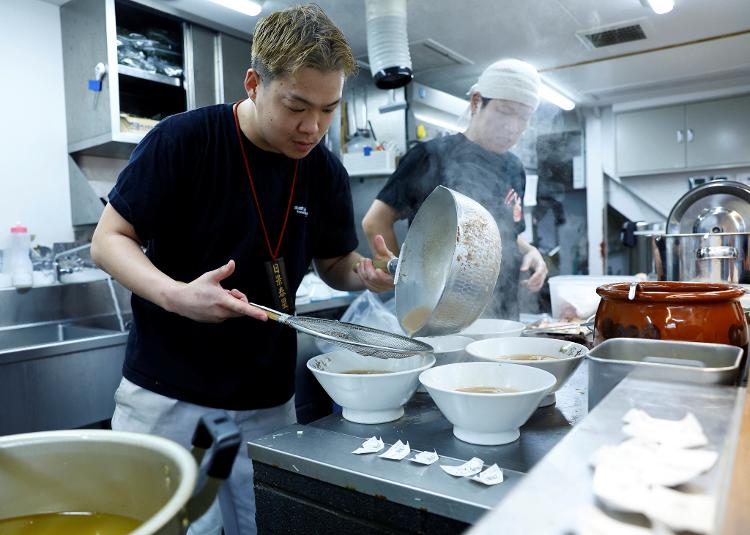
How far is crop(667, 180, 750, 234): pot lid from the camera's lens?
1933 millimetres

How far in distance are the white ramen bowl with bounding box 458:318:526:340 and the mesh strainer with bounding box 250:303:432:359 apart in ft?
0.81

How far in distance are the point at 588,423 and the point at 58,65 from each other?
3524 millimetres

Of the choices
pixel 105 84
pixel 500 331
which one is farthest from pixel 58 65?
pixel 500 331

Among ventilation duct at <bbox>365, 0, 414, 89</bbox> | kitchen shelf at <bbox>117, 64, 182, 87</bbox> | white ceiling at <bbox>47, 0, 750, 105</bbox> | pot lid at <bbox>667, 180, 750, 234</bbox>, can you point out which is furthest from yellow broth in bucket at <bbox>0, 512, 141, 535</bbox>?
white ceiling at <bbox>47, 0, 750, 105</bbox>

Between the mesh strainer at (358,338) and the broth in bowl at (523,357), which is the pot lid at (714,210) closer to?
the broth in bowl at (523,357)

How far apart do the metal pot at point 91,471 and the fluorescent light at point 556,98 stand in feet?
17.1

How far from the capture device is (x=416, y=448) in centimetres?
87

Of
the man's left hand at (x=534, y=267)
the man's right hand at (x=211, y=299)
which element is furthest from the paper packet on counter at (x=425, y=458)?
the man's left hand at (x=534, y=267)

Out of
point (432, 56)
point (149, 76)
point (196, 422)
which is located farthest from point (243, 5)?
point (196, 422)

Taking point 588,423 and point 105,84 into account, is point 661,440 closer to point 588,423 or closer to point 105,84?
point 588,423

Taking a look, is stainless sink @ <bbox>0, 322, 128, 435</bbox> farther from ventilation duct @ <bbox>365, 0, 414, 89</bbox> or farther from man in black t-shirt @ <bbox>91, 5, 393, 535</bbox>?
ventilation duct @ <bbox>365, 0, 414, 89</bbox>

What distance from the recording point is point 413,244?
1.30 metres

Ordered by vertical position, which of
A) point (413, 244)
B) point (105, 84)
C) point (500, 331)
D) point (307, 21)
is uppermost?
point (105, 84)

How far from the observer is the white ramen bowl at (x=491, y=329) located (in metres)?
1.26
